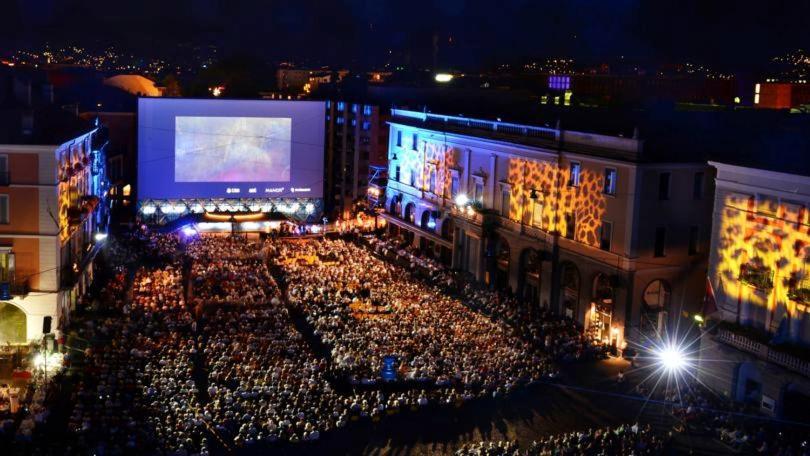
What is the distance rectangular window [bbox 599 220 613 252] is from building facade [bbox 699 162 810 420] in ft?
23.7

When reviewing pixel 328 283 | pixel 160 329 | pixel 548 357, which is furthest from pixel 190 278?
pixel 548 357

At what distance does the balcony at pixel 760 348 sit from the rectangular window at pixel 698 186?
29.8ft

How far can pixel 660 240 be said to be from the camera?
39.9 metres

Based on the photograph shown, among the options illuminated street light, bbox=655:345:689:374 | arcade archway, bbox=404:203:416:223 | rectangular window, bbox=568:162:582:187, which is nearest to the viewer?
illuminated street light, bbox=655:345:689:374

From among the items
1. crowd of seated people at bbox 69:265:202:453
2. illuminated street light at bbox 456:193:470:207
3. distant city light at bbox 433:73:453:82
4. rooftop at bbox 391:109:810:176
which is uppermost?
distant city light at bbox 433:73:453:82

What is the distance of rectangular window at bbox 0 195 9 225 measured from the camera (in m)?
36.8

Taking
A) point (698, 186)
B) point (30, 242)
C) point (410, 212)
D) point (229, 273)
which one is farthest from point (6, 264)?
point (410, 212)

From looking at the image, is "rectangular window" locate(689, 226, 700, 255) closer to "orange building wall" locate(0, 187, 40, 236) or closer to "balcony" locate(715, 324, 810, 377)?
"balcony" locate(715, 324, 810, 377)

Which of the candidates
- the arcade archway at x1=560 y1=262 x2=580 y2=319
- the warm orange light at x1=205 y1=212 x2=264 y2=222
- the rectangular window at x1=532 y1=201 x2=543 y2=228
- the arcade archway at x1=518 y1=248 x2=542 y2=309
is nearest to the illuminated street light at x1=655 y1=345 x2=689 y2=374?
the arcade archway at x1=560 y1=262 x2=580 y2=319

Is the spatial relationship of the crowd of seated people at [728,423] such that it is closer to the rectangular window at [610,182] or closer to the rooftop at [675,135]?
the rooftop at [675,135]

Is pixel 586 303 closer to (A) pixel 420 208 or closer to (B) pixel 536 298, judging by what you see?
(B) pixel 536 298

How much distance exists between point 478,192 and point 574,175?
31.4ft

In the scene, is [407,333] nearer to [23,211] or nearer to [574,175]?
[574,175]

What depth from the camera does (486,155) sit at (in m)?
51.5
